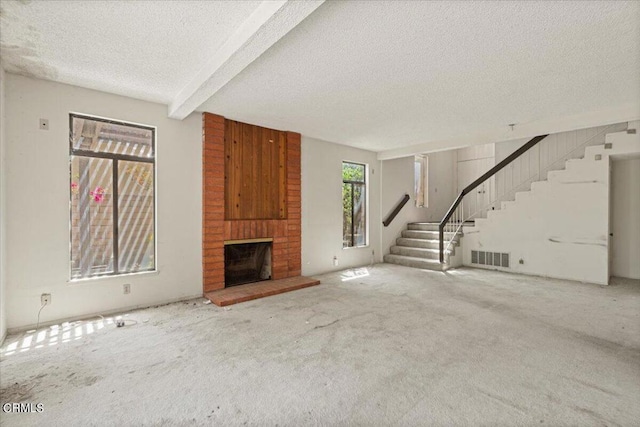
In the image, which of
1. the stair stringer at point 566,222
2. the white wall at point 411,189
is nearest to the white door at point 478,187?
the white wall at point 411,189

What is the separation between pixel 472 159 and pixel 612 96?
5.67 m

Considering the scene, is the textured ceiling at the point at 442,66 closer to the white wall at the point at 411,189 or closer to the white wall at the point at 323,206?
the white wall at the point at 323,206

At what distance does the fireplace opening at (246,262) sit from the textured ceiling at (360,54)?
221 cm

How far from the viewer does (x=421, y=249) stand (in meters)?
7.07

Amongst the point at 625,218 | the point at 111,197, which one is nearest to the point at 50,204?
the point at 111,197

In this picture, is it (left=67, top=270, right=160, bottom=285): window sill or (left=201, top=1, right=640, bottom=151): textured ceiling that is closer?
(left=201, top=1, right=640, bottom=151): textured ceiling

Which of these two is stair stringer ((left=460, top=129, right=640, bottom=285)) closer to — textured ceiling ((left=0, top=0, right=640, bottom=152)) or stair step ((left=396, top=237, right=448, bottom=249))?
stair step ((left=396, top=237, right=448, bottom=249))

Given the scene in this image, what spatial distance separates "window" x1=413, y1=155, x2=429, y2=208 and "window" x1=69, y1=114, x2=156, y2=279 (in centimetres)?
702

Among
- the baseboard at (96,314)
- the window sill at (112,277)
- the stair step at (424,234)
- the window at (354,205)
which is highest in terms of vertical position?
the window at (354,205)

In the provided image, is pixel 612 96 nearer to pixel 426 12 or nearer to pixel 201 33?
pixel 426 12

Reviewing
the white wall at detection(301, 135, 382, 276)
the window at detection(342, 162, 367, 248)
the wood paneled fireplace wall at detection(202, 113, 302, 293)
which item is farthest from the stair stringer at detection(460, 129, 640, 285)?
the wood paneled fireplace wall at detection(202, 113, 302, 293)

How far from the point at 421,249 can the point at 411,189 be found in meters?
1.87

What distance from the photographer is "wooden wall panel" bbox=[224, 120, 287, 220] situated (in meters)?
4.66

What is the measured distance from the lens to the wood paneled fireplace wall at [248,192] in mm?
4410
